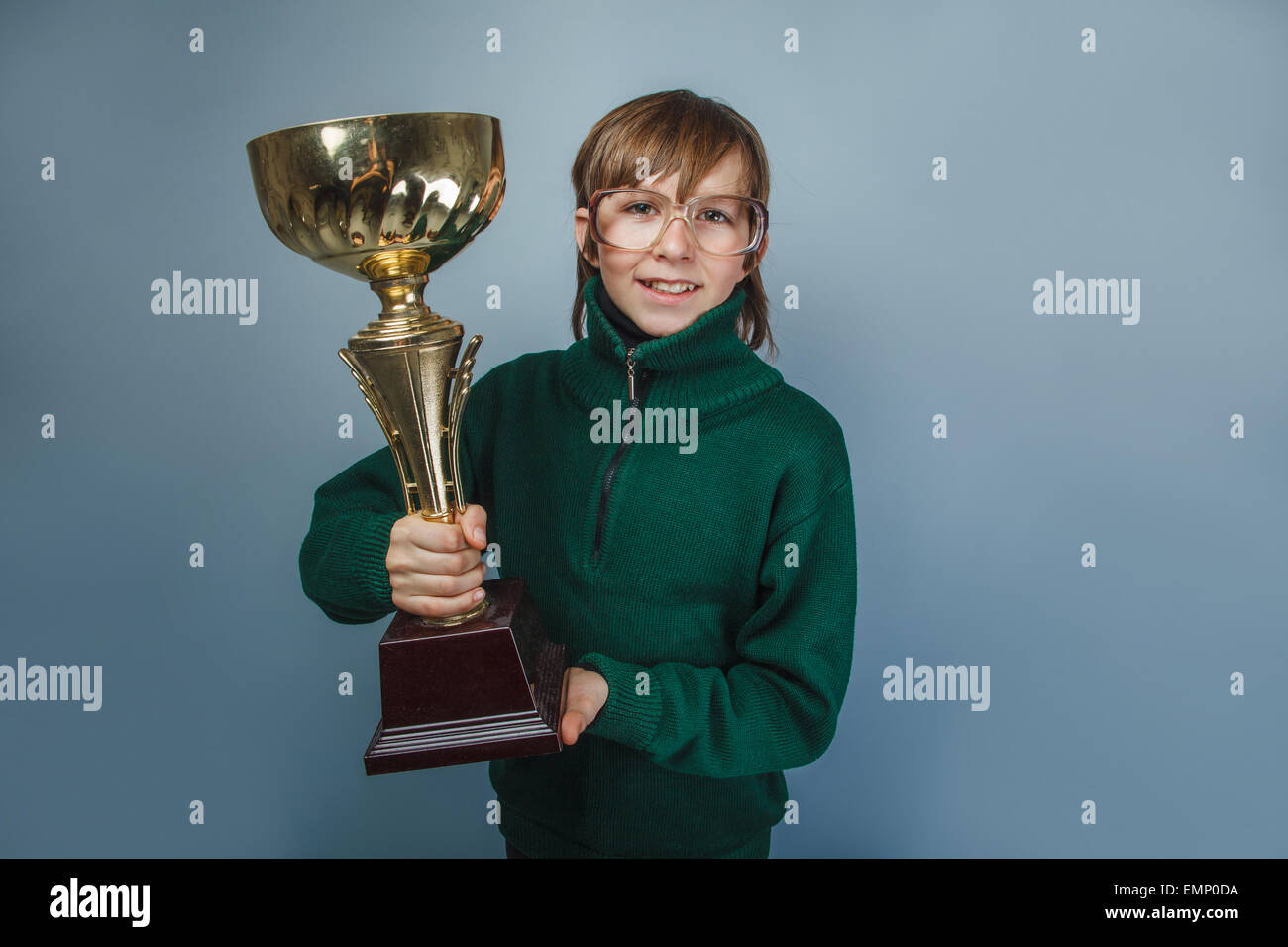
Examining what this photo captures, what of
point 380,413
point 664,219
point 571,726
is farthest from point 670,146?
point 571,726

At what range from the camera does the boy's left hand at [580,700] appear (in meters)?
1.22

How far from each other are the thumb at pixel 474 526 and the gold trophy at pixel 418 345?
2cm

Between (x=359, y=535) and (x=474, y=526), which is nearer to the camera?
(x=474, y=526)

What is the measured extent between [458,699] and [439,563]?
0.15 metres

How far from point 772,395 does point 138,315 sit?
1.44m

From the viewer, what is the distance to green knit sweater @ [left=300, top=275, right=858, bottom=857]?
4.49ft

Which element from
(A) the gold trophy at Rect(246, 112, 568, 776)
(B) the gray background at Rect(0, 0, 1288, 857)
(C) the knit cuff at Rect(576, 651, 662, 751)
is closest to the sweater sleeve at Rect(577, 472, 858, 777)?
(C) the knit cuff at Rect(576, 651, 662, 751)

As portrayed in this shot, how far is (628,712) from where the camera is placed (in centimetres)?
127

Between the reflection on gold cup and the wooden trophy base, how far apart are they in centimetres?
4

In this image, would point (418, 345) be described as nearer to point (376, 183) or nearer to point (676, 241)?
point (376, 183)

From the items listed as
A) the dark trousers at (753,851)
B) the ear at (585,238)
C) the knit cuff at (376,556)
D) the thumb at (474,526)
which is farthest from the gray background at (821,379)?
the thumb at (474,526)

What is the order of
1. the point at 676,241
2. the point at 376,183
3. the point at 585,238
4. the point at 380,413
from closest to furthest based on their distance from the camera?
the point at 376,183 → the point at 380,413 → the point at 676,241 → the point at 585,238

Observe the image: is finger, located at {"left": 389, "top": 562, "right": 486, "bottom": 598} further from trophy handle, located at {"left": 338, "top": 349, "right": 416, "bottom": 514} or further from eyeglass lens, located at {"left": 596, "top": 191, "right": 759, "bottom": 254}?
eyeglass lens, located at {"left": 596, "top": 191, "right": 759, "bottom": 254}

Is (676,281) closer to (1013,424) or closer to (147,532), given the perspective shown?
(1013,424)
